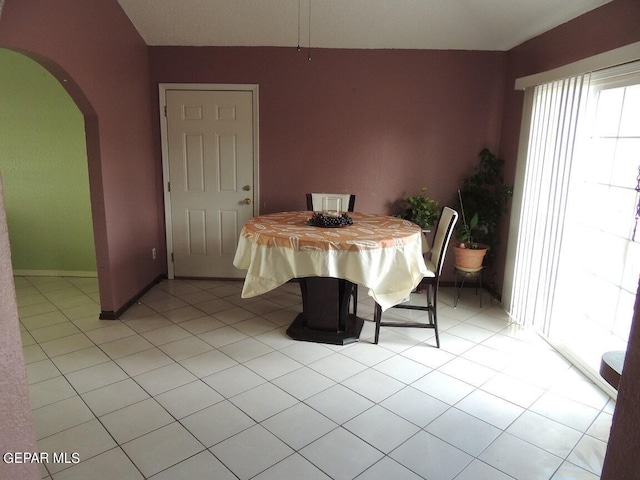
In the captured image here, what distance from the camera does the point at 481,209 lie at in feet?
13.7

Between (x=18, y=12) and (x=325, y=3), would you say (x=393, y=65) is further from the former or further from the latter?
(x=18, y=12)

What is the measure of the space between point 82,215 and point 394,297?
3530 mm

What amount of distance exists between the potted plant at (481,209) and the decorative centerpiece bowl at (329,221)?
52.4 inches

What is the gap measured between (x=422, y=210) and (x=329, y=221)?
1.40 m

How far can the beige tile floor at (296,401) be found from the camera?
6.53 ft

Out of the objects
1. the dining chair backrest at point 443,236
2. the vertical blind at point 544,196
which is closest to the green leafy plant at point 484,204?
the vertical blind at point 544,196

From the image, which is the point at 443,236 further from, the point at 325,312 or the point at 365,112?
the point at 365,112

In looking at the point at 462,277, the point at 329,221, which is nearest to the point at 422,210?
the point at 462,277

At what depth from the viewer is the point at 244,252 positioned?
10.1ft

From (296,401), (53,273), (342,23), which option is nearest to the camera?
(296,401)

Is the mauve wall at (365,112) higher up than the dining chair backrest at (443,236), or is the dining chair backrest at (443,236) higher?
the mauve wall at (365,112)

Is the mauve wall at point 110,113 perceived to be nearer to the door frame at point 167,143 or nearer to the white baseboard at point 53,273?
the door frame at point 167,143

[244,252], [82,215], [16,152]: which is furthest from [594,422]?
[16,152]

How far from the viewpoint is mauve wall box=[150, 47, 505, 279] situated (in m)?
4.22
